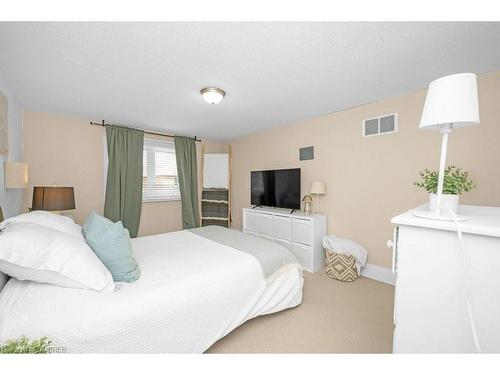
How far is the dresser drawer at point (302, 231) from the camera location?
3033mm

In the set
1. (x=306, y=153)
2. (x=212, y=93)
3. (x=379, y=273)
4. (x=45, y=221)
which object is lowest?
(x=379, y=273)

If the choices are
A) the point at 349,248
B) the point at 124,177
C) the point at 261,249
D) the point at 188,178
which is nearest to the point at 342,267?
the point at 349,248

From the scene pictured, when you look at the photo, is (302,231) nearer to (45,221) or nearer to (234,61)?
(234,61)

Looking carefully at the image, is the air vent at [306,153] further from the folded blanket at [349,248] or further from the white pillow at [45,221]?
the white pillow at [45,221]

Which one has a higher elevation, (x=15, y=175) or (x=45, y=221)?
(x=15, y=175)

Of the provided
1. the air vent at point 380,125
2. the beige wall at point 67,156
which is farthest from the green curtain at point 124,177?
the air vent at point 380,125

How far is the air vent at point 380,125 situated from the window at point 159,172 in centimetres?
350

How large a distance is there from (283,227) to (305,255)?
531 mm

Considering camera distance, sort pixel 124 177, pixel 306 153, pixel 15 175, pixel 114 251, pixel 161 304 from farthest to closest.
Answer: pixel 124 177, pixel 306 153, pixel 15 175, pixel 114 251, pixel 161 304

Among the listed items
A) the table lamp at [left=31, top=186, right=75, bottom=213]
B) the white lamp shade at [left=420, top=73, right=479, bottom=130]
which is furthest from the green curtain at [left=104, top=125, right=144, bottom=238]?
the white lamp shade at [left=420, top=73, right=479, bottom=130]

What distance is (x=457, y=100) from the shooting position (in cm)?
84

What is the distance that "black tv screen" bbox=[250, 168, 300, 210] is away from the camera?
11.3 feet
